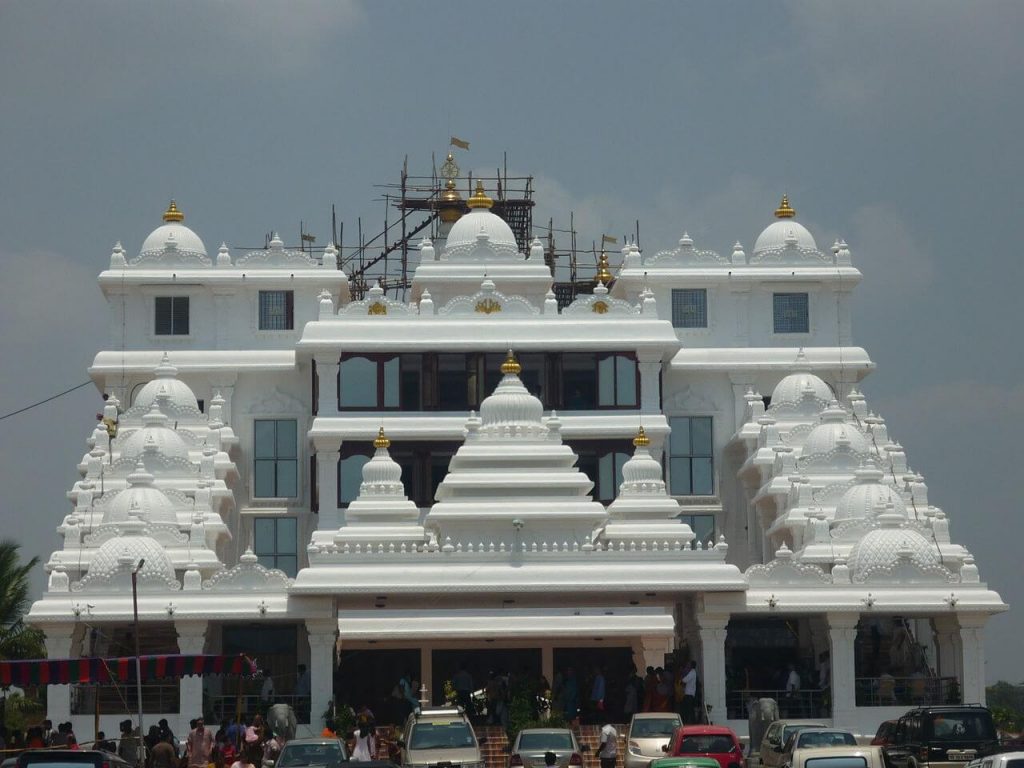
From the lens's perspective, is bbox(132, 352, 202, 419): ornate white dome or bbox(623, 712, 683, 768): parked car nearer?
bbox(623, 712, 683, 768): parked car

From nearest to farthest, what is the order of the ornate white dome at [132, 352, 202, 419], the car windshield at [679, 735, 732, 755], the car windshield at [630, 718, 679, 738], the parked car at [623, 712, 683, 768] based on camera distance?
the car windshield at [679, 735, 732, 755] → the parked car at [623, 712, 683, 768] → the car windshield at [630, 718, 679, 738] → the ornate white dome at [132, 352, 202, 419]

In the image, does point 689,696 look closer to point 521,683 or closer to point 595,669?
point 595,669

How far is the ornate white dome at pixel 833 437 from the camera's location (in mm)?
65938

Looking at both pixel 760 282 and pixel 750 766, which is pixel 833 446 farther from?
pixel 750 766

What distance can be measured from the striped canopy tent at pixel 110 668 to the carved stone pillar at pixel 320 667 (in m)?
6.08

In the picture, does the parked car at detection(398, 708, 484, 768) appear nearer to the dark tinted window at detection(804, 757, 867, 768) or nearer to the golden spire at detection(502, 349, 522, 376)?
the dark tinted window at detection(804, 757, 867, 768)

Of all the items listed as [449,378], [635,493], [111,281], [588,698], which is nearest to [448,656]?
[588,698]

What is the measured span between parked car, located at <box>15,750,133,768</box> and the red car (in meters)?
11.7

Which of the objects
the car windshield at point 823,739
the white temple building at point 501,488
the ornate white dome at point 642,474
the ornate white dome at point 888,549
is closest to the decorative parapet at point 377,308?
the white temple building at point 501,488

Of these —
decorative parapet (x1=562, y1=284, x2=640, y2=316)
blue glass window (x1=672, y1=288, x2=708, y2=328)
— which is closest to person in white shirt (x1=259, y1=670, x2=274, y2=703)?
decorative parapet (x1=562, y1=284, x2=640, y2=316)

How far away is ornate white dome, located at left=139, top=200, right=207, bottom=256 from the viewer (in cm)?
7381

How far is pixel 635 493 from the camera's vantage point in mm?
62344

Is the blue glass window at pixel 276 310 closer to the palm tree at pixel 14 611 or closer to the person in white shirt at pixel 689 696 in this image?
the palm tree at pixel 14 611

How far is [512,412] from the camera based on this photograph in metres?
62.4
